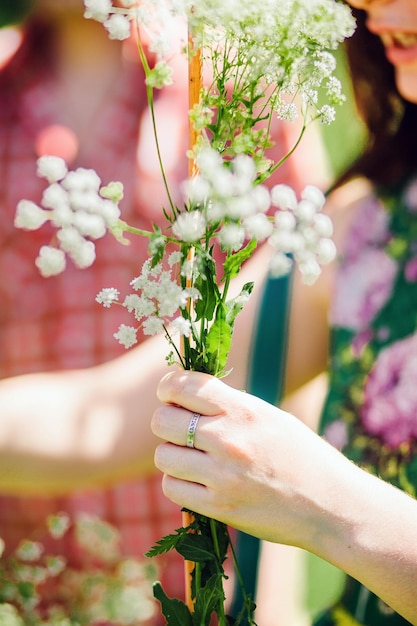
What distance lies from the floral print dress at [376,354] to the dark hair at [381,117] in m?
0.04

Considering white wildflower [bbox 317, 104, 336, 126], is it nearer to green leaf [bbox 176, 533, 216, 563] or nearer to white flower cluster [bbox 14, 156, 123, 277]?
white flower cluster [bbox 14, 156, 123, 277]

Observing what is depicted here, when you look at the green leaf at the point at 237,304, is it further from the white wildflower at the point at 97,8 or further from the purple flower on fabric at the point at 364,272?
the purple flower on fabric at the point at 364,272

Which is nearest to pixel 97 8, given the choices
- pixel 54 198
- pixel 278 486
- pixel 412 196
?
pixel 54 198

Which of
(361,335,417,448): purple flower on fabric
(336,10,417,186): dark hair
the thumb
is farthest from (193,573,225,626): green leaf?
(336,10,417,186): dark hair

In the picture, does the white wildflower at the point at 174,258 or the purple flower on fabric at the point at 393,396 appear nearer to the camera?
the white wildflower at the point at 174,258

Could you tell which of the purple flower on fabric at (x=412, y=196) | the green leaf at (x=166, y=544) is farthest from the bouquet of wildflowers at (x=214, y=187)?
the purple flower on fabric at (x=412, y=196)

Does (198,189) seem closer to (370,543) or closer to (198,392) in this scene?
(198,392)

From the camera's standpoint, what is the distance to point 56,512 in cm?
156

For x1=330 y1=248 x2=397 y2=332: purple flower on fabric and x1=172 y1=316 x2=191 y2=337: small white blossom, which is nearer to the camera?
x1=172 y1=316 x2=191 y2=337: small white blossom

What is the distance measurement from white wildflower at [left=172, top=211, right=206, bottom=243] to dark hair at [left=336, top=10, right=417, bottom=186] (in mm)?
689

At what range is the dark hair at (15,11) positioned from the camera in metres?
1.39

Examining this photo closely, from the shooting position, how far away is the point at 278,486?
57 cm

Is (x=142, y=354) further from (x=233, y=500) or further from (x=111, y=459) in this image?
(x=233, y=500)

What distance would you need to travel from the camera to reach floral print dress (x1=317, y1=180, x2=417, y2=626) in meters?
0.96
